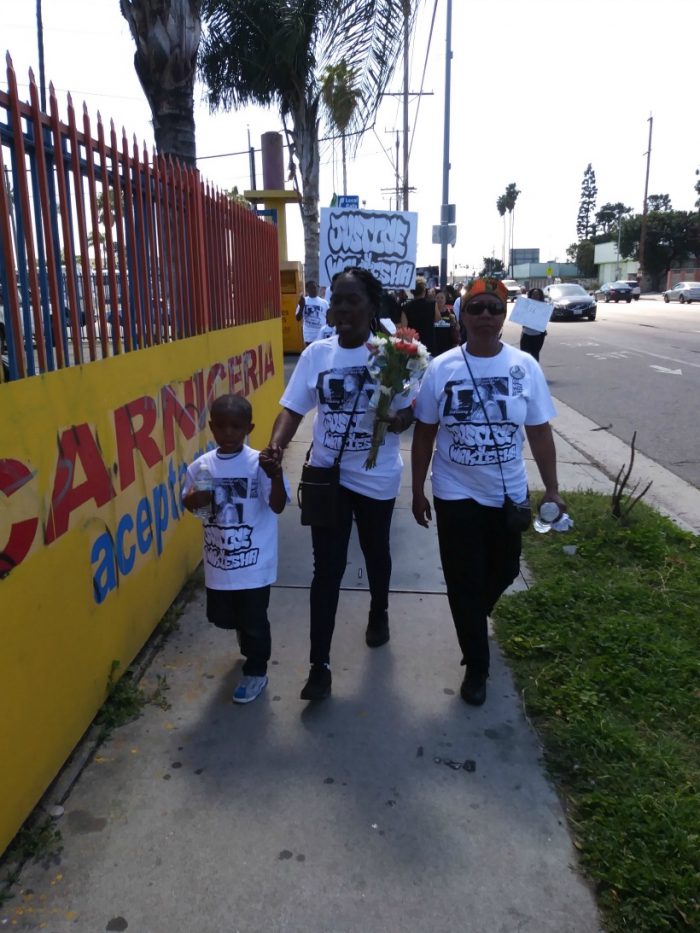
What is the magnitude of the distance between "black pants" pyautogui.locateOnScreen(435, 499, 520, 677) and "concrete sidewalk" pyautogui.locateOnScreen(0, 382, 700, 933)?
0.32 meters

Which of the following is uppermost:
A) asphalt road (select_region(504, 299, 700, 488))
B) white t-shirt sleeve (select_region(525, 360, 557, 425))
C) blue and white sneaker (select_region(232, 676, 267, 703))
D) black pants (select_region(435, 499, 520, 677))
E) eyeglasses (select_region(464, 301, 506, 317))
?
eyeglasses (select_region(464, 301, 506, 317))

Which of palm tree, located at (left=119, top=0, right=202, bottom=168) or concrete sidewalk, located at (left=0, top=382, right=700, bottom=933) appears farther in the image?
palm tree, located at (left=119, top=0, right=202, bottom=168)

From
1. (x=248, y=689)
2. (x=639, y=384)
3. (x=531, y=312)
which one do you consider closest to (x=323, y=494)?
(x=248, y=689)

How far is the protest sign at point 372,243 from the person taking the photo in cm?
812

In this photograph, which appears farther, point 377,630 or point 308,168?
point 308,168

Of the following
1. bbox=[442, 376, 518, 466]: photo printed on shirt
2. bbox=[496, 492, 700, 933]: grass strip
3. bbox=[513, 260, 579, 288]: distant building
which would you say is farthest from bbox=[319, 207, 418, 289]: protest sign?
bbox=[513, 260, 579, 288]: distant building

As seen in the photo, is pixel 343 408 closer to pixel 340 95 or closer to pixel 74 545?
pixel 74 545

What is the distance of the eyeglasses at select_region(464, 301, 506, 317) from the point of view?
2.91m

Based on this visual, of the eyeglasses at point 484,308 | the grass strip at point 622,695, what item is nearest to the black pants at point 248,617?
the grass strip at point 622,695

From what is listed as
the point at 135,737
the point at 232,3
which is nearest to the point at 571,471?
the point at 135,737

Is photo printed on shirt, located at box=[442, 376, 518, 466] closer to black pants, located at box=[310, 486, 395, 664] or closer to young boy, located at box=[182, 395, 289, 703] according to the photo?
black pants, located at box=[310, 486, 395, 664]

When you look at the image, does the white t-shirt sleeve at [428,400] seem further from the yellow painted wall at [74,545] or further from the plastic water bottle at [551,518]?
the yellow painted wall at [74,545]

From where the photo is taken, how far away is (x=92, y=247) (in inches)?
121

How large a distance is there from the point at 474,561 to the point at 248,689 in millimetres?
1115
